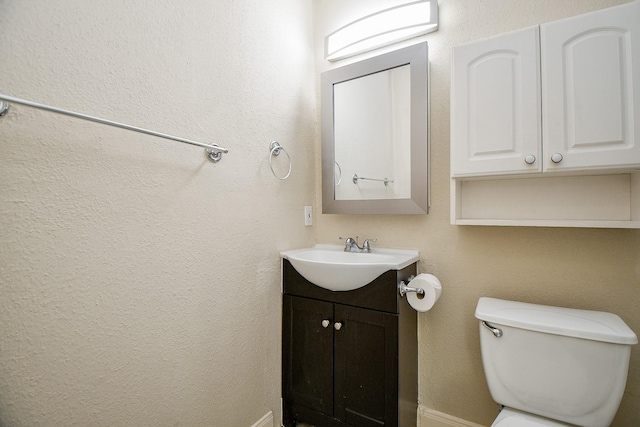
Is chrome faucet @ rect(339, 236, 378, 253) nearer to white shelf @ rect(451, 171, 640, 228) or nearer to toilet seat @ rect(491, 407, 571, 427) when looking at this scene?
white shelf @ rect(451, 171, 640, 228)

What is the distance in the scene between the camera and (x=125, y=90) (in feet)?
3.15

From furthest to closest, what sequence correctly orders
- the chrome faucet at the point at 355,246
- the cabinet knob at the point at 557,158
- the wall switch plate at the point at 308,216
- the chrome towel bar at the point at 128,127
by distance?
the wall switch plate at the point at 308,216
the chrome faucet at the point at 355,246
the cabinet knob at the point at 557,158
the chrome towel bar at the point at 128,127

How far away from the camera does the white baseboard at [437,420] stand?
1.42 meters

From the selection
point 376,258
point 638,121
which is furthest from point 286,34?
point 638,121

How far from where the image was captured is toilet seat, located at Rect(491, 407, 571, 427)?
99 centimetres

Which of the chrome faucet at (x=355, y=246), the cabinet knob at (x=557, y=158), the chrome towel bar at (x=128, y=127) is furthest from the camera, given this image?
the chrome faucet at (x=355, y=246)

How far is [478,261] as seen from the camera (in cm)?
139

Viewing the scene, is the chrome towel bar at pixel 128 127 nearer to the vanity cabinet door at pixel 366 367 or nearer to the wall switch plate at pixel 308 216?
the wall switch plate at pixel 308 216

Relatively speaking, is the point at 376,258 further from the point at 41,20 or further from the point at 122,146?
the point at 41,20

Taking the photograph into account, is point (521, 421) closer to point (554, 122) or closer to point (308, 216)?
point (554, 122)

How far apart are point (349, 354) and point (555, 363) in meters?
0.76

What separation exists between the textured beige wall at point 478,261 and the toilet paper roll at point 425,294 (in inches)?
10.4

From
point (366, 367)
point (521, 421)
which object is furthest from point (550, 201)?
point (366, 367)

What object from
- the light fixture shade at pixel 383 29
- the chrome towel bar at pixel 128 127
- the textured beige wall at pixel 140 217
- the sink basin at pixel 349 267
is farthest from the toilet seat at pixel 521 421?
the light fixture shade at pixel 383 29
